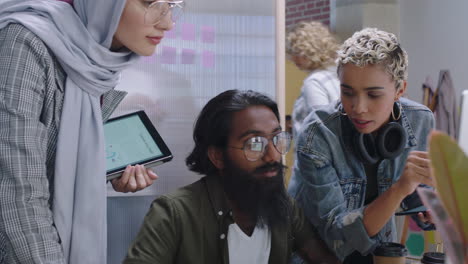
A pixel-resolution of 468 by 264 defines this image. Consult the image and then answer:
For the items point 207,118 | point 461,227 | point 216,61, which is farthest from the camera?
point 216,61

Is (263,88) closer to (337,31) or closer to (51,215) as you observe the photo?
(51,215)

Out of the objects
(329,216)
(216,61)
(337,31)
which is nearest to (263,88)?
(216,61)

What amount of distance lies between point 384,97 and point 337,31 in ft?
14.3

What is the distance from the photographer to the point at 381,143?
6.21 feet

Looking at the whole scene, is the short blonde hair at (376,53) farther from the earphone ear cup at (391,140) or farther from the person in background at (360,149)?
the earphone ear cup at (391,140)

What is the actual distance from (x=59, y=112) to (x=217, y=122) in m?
0.52

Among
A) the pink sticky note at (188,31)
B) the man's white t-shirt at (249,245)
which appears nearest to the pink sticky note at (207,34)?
the pink sticky note at (188,31)

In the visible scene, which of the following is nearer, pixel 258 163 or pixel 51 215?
pixel 51 215

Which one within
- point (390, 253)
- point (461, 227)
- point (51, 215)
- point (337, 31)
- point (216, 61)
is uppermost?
point (337, 31)

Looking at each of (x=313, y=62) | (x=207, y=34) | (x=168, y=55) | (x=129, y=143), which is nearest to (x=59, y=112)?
(x=129, y=143)

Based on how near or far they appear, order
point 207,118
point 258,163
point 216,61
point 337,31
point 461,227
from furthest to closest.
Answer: point 337,31, point 216,61, point 207,118, point 258,163, point 461,227

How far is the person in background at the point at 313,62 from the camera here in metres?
3.59

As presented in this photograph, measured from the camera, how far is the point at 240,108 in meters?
1.87

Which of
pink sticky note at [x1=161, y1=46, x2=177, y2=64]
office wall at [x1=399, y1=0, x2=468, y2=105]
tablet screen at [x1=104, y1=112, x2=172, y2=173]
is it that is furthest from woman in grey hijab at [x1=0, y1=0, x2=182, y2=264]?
office wall at [x1=399, y1=0, x2=468, y2=105]
